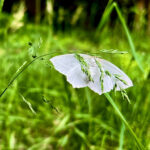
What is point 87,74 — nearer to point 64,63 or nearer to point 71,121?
point 64,63

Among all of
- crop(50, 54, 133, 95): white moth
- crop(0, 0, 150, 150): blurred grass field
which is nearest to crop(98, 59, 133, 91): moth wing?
crop(50, 54, 133, 95): white moth

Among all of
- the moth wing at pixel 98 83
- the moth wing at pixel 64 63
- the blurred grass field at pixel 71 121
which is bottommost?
the blurred grass field at pixel 71 121

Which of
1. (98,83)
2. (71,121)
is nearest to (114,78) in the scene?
(98,83)

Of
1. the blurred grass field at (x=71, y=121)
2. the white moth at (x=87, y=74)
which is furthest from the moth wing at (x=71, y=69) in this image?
the blurred grass field at (x=71, y=121)

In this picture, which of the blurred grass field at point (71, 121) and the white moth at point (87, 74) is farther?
the blurred grass field at point (71, 121)

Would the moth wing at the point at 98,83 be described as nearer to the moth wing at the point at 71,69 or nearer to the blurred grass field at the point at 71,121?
the moth wing at the point at 71,69

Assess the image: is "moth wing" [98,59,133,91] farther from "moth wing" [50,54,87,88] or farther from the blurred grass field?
the blurred grass field

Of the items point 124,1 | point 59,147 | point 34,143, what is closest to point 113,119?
point 59,147
